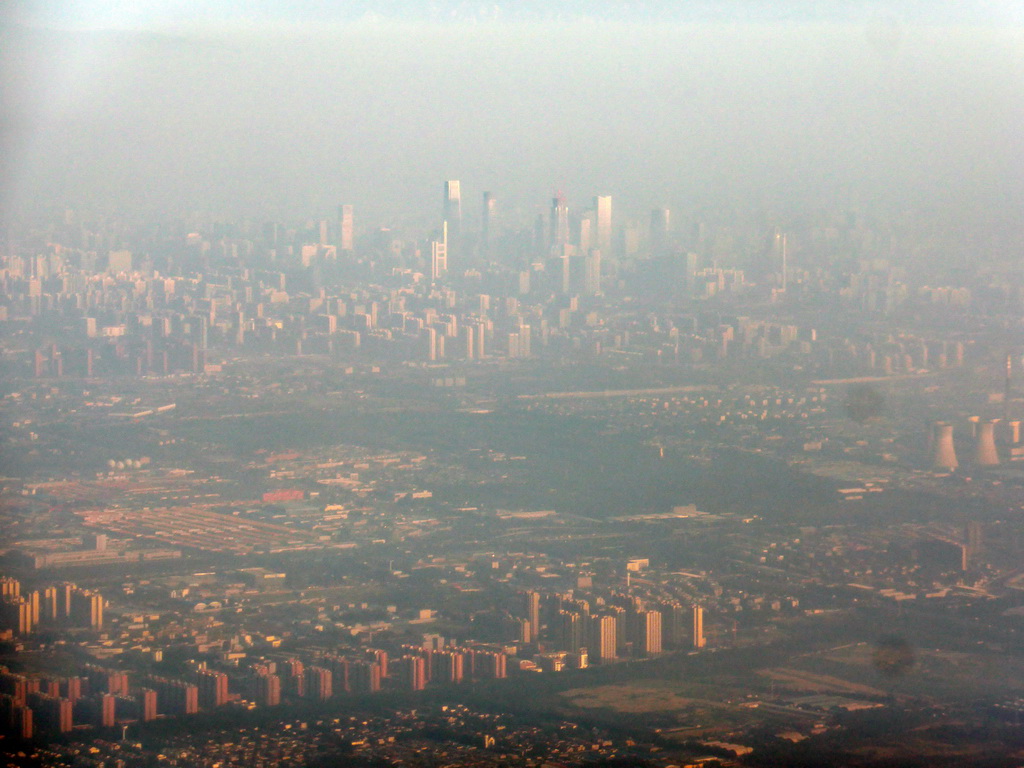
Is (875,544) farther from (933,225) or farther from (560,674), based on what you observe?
(933,225)

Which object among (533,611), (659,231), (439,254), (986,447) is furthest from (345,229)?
(986,447)

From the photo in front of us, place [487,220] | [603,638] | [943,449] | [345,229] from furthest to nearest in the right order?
[345,229]
[487,220]
[943,449]
[603,638]

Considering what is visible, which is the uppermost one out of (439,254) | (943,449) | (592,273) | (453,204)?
(453,204)

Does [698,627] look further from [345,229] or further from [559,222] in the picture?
[345,229]

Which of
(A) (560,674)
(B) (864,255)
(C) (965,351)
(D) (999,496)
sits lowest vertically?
(A) (560,674)

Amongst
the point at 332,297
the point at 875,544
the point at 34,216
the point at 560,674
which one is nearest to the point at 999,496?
the point at 875,544

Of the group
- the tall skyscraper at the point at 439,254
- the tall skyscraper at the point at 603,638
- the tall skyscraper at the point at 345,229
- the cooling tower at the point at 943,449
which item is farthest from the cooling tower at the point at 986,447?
the tall skyscraper at the point at 345,229

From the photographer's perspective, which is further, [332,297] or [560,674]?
[332,297]
